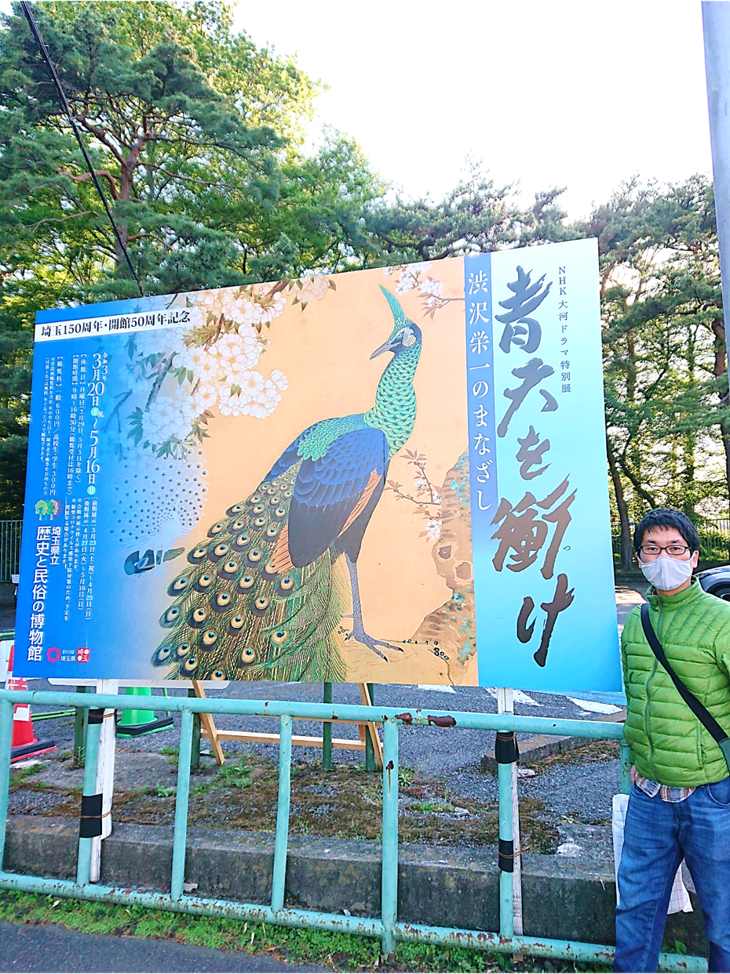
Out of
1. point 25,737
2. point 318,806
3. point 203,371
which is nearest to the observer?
point 203,371

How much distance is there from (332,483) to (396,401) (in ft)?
1.64

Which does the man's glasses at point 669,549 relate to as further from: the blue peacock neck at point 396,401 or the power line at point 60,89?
the power line at point 60,89

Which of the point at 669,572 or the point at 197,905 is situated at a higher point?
the point at 669,572

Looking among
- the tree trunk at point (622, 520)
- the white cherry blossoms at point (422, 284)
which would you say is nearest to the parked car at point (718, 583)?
the white cherry blossoms at point (422, 284)

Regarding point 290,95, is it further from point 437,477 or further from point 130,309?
point 437,477

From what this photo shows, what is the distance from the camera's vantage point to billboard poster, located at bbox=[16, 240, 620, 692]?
8.43 ft

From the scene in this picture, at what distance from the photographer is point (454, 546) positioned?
271 cm

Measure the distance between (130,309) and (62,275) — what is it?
59.5 feet

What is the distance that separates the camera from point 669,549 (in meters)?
2.06

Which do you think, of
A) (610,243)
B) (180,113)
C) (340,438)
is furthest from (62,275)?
(340,438)

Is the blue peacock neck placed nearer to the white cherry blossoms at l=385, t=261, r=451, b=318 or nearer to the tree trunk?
the white cherry blossoms at l=385, t=261, r=451, b=318

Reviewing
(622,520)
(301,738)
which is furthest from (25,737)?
(622,520)

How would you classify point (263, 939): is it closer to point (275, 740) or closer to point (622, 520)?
point (275, 740)

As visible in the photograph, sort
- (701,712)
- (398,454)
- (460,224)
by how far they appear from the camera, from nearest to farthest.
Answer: (701,712)
(398,454)
(460,224)
